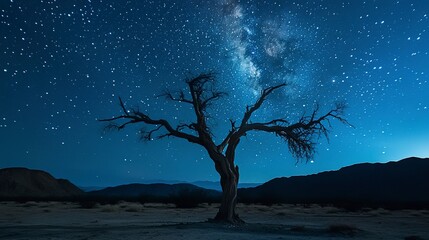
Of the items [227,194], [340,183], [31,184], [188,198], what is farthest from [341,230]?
[31,184]

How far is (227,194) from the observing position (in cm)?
1683

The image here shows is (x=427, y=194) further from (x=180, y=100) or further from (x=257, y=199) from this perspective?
(x=180, y=100)

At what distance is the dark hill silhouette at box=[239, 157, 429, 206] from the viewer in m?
116

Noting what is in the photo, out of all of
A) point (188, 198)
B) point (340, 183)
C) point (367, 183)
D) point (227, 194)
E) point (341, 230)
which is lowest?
point (341, 230)

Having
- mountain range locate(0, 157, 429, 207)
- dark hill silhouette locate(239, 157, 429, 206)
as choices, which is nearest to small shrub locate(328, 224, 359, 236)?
dark hill silhouette locate(239, 157, 429, 206)

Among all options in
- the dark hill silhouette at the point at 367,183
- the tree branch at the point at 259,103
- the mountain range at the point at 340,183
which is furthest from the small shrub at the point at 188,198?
the mountain range at the point at 340,183

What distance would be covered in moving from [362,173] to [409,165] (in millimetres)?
16055

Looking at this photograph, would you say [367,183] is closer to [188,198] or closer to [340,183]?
[340,183]

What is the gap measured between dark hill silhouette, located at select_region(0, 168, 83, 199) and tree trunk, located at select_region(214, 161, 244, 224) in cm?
11493

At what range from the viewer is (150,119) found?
18203 mm

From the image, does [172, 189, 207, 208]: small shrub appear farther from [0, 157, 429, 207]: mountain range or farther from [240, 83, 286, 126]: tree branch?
[0, 157, 429, 207]: mountain range

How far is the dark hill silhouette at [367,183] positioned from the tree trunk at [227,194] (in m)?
90.5

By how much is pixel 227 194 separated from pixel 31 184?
13141 cm

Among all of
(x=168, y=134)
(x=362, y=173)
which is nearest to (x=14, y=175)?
(x=362, y=173)
